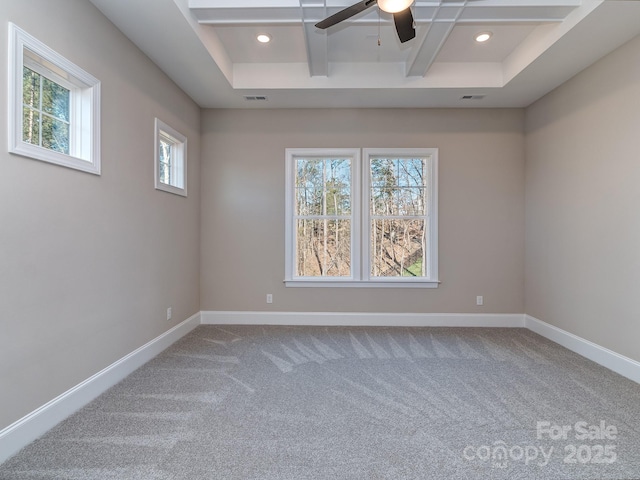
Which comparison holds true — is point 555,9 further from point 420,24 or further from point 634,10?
point 420,24

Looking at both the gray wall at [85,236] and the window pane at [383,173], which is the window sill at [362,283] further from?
the gray wall at [85,236]

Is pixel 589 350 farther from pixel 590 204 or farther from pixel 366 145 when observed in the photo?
pixel 366 145

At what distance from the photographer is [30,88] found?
197cm

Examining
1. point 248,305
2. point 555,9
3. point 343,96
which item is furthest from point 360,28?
point 248,305

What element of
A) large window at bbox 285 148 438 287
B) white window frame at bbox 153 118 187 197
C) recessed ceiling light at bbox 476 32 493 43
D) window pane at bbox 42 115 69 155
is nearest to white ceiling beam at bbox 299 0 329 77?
large window at bbox 285 148 438 287

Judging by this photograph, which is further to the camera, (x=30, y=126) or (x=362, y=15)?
(x=362, y=15)

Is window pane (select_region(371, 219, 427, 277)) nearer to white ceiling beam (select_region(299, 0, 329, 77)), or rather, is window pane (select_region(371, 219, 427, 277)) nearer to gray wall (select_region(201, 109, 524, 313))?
gray wall (select_region(201, 109, 524, 313))

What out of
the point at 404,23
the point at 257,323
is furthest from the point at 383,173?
the point at 257,323

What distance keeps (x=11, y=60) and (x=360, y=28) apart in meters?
2.63

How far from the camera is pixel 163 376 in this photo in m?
2.72

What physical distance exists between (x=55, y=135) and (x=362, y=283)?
343 centimetres

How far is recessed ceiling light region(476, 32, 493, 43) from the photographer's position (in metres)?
3.03

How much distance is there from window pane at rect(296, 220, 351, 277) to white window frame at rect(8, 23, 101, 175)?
2.53 m

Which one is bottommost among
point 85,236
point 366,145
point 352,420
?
point 352,420
